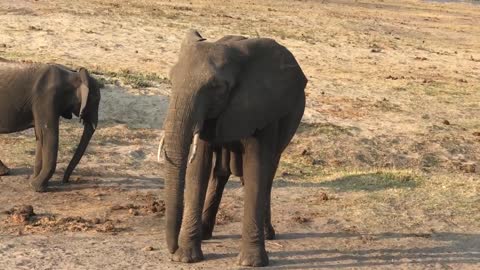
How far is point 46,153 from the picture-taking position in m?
10.5

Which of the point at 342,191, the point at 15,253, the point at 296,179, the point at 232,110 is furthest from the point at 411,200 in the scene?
the point at 15,253

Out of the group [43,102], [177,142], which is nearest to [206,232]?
[177,142]

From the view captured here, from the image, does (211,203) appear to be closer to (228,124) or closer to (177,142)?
(228,124)

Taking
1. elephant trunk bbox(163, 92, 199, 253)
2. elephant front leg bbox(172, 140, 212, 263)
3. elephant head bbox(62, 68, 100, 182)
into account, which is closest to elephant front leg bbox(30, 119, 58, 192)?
elephant head bbox(62, 68, 100, 182)

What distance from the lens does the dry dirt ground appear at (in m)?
8.51

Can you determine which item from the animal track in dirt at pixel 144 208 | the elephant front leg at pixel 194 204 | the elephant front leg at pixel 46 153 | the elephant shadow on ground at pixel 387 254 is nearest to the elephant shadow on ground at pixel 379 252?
the elephant shadow on ground at pixel 387 254

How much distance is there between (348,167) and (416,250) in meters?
4.17

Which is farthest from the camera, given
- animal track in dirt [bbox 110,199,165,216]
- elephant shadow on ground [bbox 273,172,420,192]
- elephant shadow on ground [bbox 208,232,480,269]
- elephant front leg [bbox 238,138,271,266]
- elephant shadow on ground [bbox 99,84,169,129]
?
elephant shadow on ground [bbox 99,84,169,129]

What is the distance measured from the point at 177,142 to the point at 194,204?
109 cm

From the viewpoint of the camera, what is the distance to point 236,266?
25.7 ft

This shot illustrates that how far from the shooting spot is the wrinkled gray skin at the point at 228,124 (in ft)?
22.5

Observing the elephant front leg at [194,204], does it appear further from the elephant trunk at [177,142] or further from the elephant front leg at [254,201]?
the elephant trunk at [177,142]

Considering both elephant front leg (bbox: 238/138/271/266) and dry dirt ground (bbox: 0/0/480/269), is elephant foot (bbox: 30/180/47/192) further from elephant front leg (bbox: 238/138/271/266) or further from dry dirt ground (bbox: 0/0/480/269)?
elephant front leg (bbox: 238/138/271/266)

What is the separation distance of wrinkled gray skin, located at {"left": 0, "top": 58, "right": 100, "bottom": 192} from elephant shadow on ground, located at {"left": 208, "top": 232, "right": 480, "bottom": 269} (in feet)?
9.33
